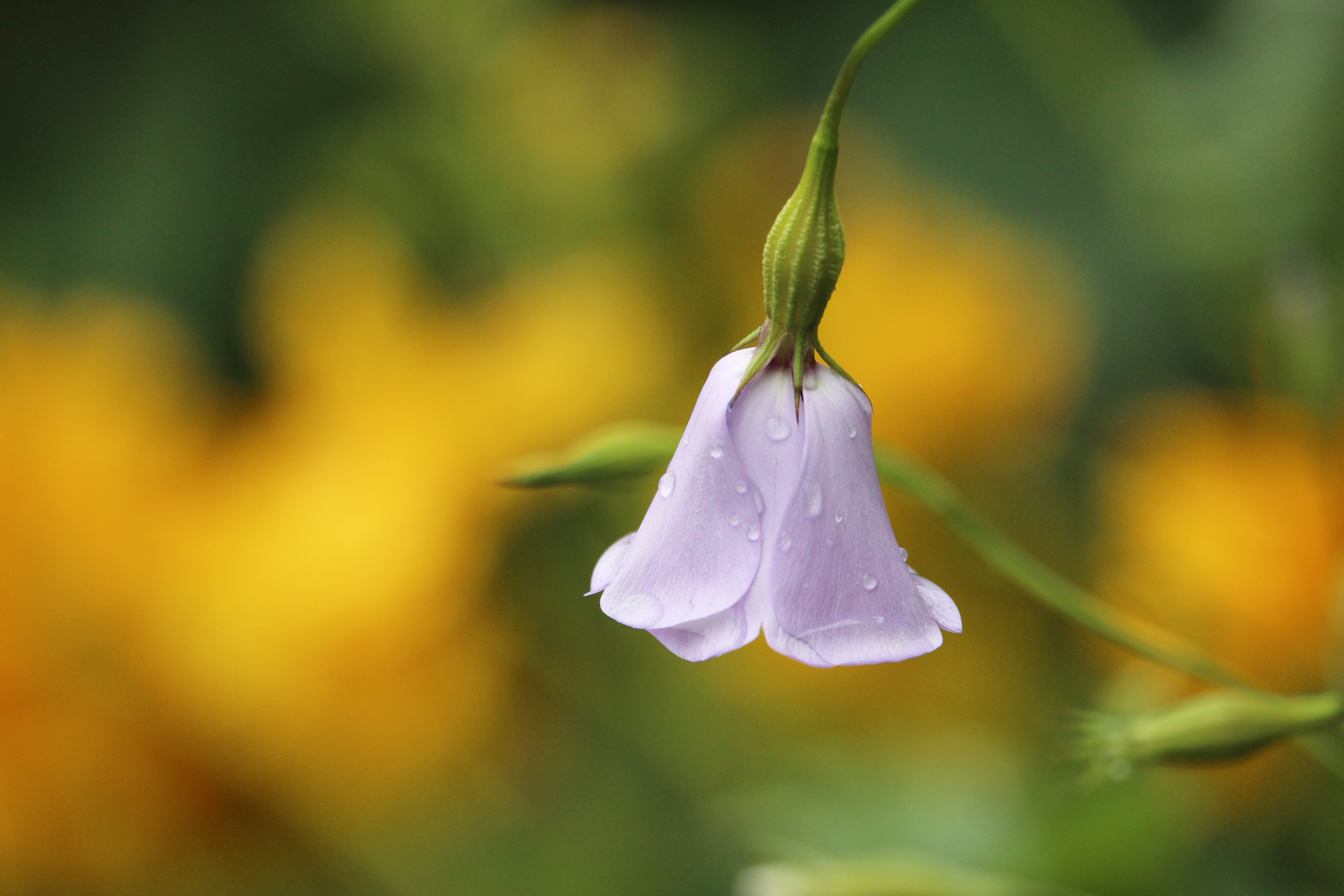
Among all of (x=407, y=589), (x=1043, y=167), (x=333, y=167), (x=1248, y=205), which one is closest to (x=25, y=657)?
(x=407, y=589)

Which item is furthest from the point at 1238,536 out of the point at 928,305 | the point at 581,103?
the point at 581,103

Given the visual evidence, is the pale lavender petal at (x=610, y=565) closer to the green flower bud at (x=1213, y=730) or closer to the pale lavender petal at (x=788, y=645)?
the pale lavender petal at (x=788, y=645)

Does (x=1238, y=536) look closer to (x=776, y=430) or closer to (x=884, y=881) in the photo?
(x=884, y=881)

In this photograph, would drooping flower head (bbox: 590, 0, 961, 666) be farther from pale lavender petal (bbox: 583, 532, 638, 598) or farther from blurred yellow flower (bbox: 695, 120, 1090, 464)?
blurred yellow flower (bbox: 695, 120, 1090, 464)

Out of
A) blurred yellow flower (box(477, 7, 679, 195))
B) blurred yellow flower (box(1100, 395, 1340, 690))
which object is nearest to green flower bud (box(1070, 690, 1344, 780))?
blurred yellow flower (box(1100, 395, 1340, 690))

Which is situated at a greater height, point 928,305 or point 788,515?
point 928,305

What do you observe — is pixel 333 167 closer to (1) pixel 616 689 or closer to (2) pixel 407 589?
(2) pixel 407 589
